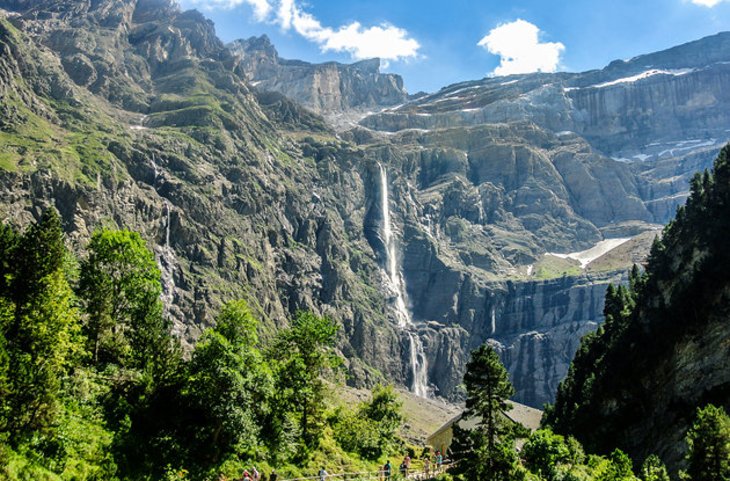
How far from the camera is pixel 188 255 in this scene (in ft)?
652

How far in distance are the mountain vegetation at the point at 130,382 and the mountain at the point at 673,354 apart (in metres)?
32.6

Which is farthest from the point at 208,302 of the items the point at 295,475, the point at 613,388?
the point at 295,475

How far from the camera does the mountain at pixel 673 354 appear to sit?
Result: 191 feet

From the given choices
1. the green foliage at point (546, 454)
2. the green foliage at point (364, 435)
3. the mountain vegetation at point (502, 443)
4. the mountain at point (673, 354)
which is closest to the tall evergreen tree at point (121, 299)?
the green foliage at point (364, 435)

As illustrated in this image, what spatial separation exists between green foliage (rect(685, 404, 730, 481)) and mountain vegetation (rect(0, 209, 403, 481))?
26866 millimetres

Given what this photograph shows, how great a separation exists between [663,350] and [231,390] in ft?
173

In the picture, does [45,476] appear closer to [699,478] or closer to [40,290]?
[40,290]

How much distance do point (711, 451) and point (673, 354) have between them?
2951 cm

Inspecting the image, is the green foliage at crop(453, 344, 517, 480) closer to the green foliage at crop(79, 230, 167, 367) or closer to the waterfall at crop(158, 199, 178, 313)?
the green foliage at crop(79, 230, 167, 367)

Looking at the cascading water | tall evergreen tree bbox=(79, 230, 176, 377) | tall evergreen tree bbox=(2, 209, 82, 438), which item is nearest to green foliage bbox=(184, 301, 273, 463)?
tall evergreen tree bbox=(79, 230, 176, 377)

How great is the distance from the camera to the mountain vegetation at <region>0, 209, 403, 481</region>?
29.5 meters

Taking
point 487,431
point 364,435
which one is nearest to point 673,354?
point 487,431

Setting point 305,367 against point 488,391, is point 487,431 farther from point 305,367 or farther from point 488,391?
point 305,367

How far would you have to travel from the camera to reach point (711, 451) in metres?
38.1
